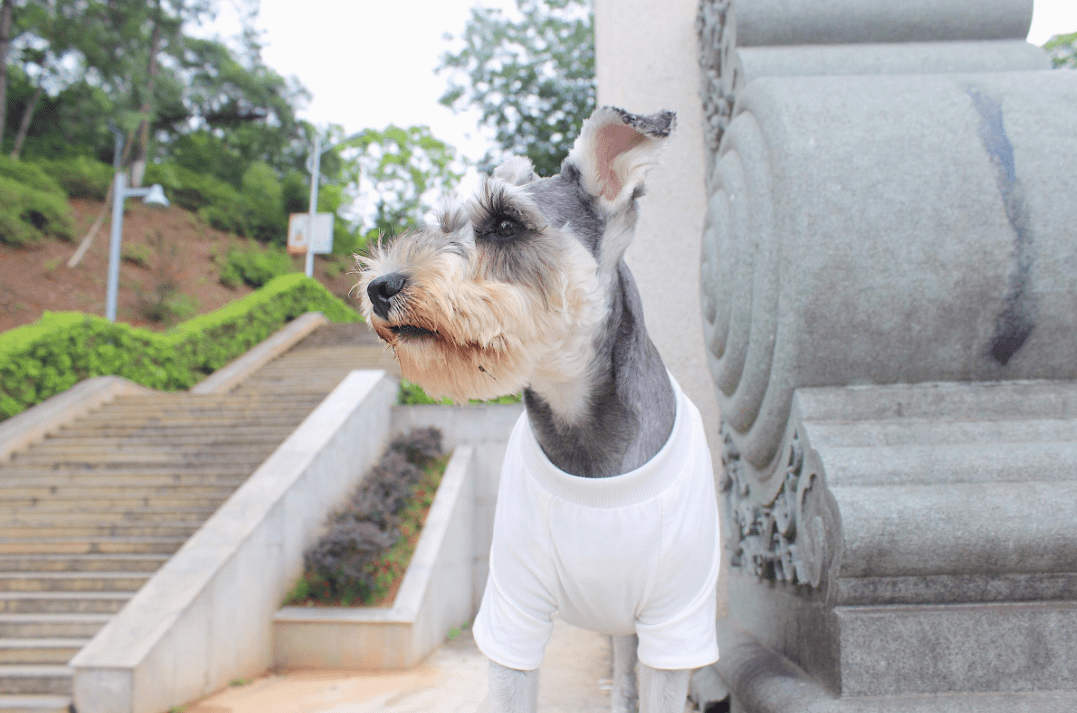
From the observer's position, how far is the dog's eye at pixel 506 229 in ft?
8.48

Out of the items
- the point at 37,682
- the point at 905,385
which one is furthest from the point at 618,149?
the point at 37,682

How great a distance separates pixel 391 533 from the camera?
9375mm

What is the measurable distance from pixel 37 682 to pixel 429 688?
134 inches

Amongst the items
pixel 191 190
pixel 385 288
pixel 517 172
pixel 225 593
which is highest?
pixel 191 190

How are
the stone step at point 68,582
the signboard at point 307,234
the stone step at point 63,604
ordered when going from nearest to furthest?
A: 1. the stone step at point 63,604
2. the stone step at point 68,582
3. the signboard at point 307,234

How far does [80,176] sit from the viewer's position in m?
32.2

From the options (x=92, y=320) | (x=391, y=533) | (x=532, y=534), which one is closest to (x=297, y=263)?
(x=92, y=320)

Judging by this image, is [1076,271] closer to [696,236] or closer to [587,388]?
[587,388]

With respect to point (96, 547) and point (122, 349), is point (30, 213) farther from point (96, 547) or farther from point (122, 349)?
point (96, 547)

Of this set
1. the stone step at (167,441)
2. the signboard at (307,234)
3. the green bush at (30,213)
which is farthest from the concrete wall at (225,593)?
the signboard at (307,234)

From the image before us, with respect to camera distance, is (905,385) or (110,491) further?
(110,491)

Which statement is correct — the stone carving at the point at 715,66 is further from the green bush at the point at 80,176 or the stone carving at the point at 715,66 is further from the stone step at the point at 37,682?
the green bush at the point at 80,176

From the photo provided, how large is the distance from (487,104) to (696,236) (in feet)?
64.1

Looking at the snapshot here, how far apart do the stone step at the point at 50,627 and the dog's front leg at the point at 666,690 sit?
6.44 metres
